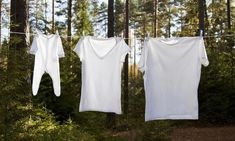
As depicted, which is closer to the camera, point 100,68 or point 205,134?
point 100,68

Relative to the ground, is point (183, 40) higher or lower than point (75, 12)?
lower

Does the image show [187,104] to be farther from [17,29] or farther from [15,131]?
[17,29]

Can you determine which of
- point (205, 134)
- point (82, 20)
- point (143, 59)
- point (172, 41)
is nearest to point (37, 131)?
point (143, 59)

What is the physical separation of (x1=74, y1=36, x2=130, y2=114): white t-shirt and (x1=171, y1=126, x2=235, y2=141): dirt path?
19.4ft

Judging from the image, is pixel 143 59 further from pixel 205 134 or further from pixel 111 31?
pixel 111 31

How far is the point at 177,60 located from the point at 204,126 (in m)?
9.67

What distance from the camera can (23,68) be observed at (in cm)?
772

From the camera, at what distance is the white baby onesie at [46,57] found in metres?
7.23

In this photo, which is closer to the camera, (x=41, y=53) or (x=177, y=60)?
(x=177, y=60)

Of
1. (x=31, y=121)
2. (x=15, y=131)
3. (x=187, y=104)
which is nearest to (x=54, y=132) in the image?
(x=31, y=121)

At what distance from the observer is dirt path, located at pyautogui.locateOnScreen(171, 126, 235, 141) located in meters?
12.5

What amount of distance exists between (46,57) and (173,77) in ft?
7.77

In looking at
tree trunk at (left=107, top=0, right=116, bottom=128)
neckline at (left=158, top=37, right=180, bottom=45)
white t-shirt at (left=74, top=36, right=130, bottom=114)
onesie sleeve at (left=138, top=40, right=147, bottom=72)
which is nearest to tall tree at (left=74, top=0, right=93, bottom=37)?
tree trunk at (left=107, top=0, right=116, bottom=128)

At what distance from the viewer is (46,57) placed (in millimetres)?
7324
